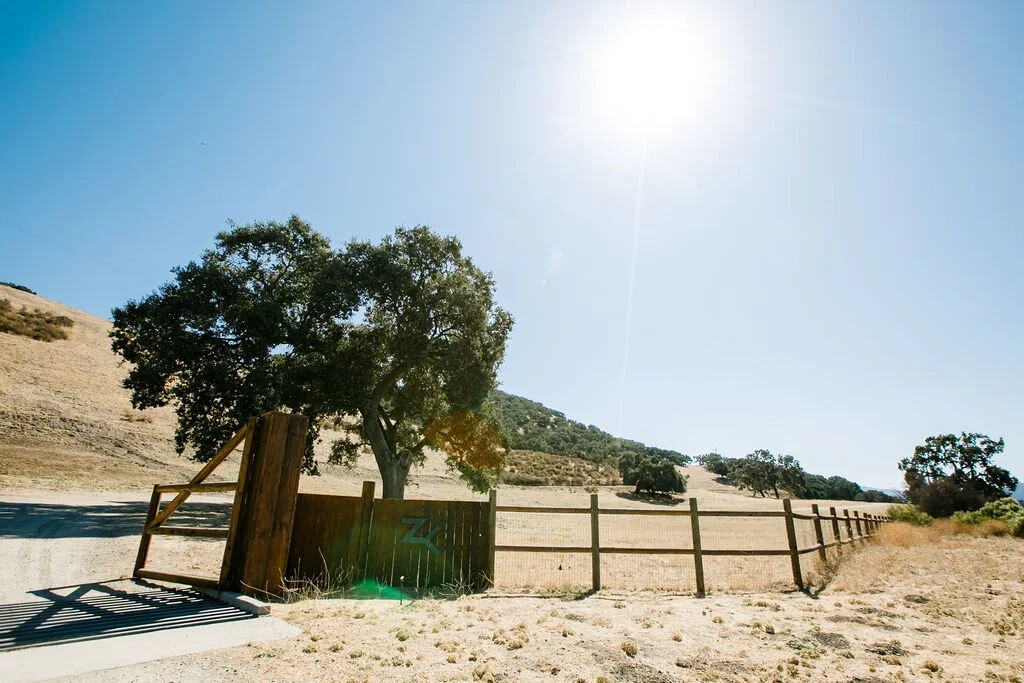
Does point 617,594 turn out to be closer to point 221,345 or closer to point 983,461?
point 221,345

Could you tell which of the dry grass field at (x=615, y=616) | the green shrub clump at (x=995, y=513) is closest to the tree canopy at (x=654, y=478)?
the green shrub clump at (x=995, y=513)

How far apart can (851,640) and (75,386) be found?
163 feet

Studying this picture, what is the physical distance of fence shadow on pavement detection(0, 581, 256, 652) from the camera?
5219 millimetres

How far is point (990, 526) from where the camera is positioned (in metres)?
28.1

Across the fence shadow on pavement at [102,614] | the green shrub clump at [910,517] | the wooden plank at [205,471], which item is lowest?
the fence shadow on pavement at [102,614]

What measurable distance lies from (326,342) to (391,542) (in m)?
15.2

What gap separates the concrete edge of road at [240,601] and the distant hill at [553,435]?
4027cm

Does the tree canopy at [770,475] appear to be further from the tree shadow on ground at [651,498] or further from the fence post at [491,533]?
the fence post at [491,533]

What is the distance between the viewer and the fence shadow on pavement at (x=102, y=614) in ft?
17.1

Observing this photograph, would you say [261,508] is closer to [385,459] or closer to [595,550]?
[595,550]

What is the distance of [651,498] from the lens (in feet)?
181

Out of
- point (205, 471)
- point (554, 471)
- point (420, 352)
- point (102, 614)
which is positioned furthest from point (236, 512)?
point (554, 471)

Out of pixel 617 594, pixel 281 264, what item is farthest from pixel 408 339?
pixel 617 594

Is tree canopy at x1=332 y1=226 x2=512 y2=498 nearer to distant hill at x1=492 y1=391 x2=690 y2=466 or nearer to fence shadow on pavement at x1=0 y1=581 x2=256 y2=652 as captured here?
fence shadow on pavement at x1=0 y1=581 x2=256 y2=652
